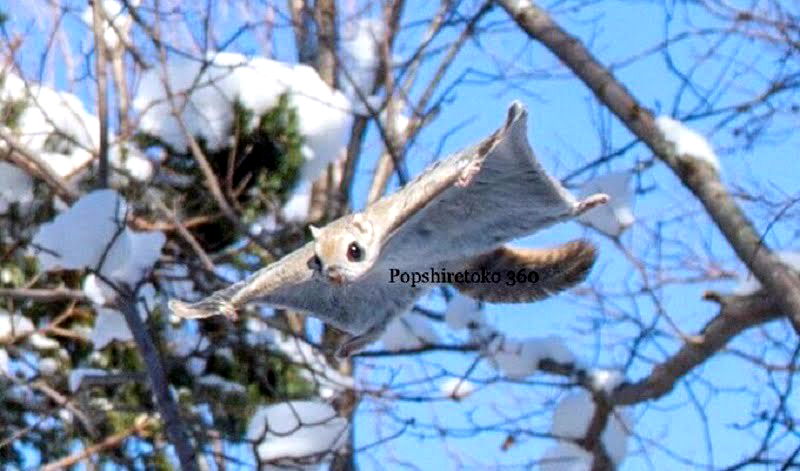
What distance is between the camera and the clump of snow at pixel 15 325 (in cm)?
439

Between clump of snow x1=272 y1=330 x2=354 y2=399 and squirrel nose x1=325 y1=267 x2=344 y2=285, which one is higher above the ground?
clump of snow x1=272 y1=330 x2=354 y2=399

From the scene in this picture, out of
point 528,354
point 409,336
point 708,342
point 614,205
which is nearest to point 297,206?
point 409,336

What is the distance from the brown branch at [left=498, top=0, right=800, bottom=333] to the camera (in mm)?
3162

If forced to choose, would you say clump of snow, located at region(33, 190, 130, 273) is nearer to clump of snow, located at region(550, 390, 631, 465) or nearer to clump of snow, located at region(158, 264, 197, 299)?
clump of snow, located at region(158, 264, 197, 299)

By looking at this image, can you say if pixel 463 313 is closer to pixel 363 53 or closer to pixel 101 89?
pixel 101 89

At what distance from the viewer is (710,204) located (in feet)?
11.2

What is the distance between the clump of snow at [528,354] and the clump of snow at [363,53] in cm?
189

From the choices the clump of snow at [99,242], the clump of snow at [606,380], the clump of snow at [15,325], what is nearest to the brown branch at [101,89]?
the clump of snow at [99,242]

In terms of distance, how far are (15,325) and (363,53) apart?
2.10m

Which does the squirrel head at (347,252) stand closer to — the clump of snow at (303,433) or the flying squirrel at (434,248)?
the flying squirrel at (434,248)

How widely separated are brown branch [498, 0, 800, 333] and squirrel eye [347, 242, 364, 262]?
212 centimetres

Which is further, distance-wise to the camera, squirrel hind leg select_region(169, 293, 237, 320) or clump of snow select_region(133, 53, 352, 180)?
clump of snow select_region(133, 53, 352, 180)

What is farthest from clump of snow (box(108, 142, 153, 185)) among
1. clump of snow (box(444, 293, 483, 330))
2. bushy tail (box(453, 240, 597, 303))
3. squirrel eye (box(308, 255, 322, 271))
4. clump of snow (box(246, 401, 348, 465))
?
squirrel eye (box(308, 255, 322, 271))

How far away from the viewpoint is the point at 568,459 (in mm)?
3824
